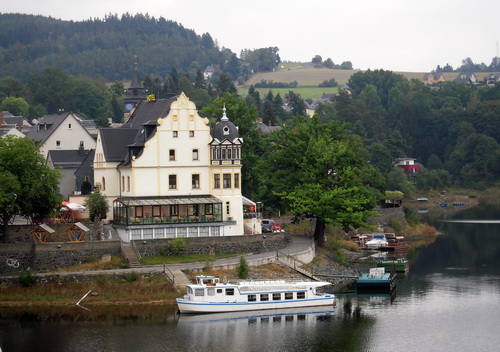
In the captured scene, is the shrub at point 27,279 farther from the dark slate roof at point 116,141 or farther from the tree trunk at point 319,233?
the tree trunk at point 319,233

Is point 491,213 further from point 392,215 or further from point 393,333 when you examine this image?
point 393,333

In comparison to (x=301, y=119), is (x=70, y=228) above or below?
below

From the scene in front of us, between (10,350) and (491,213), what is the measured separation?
350 ft

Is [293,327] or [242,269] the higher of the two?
[242,269]

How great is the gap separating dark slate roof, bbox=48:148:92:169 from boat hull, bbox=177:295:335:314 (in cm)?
4092

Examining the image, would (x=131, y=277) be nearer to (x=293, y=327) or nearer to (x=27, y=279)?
(x=27, y=279)

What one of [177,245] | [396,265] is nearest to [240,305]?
[177,245]

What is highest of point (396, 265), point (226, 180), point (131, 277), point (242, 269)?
point (226, 180)

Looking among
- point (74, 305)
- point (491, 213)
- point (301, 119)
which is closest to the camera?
point (74, 305)

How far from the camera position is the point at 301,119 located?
105312 millimetres

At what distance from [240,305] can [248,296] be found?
0.89m

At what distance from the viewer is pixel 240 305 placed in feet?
240

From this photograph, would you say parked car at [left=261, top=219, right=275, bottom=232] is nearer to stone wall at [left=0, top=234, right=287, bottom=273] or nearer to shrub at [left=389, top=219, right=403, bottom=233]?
stone wall at [left=0, top=234, right=287, bottom=273]

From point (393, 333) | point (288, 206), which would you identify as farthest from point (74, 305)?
point (288, 206)
